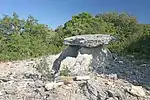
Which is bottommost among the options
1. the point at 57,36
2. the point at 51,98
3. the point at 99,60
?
the point at 51,98

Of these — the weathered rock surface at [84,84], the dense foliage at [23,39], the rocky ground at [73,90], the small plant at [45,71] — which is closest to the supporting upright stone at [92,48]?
the weathered rock surface at [84,84]

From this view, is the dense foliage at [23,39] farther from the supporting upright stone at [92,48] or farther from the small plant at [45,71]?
the small plant at [45,71]

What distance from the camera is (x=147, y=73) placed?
9688mm

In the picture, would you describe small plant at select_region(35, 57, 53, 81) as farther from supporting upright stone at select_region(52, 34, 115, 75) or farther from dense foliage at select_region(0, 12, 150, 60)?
dense foliage at select_region(0, 12, 150, 60)

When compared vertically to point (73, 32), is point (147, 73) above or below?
below

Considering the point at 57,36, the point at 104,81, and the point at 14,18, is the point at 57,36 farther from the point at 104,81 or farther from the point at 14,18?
the point at 104,81

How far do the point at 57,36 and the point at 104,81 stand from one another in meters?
11.4

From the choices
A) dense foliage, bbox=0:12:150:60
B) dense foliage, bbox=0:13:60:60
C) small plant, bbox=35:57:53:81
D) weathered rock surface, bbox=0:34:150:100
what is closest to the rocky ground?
weathered rock surface, bbox=0:34:150:100

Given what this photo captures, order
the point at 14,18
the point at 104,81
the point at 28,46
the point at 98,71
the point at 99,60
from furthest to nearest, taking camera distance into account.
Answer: the point at 14,18, the point at 28,46, the point at 99,60, the point at 98,71, the point at 104,81

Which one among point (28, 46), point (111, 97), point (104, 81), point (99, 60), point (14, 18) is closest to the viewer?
point (111, 97)

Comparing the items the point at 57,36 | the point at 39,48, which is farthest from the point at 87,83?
the point at 57,36

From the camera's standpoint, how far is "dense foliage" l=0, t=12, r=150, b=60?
570 inches

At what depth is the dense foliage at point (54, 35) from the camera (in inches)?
570

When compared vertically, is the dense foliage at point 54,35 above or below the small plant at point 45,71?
above
